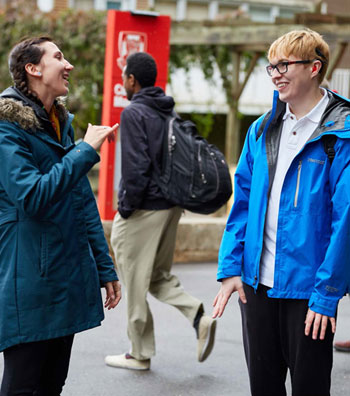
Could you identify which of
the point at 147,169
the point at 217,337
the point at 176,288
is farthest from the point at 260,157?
the point at 217,337

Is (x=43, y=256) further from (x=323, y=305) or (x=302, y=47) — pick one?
(x=302, y=47)

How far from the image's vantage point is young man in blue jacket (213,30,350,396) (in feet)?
9.06

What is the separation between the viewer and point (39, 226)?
9.47 feet

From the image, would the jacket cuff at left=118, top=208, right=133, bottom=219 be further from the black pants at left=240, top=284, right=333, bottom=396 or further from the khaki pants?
the black pants at left=240, top=284, right=333, bottom=396

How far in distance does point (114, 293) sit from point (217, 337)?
2472mm

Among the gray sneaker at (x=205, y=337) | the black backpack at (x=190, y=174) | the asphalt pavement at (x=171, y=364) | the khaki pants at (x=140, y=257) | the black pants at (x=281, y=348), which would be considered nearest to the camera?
the black pants at (x=281, y=348)

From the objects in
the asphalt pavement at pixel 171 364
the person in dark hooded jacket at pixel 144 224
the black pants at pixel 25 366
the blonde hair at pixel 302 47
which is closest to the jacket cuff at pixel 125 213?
the person in dark hooded jacket at pixel 144 224

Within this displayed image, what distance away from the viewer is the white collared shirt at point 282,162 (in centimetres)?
289

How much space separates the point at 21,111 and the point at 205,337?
2.57 m

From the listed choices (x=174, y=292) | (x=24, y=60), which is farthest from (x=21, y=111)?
(x=174, y=292)

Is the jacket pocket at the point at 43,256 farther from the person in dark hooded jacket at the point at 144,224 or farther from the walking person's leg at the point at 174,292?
the walking person's leg at the point at 174,292

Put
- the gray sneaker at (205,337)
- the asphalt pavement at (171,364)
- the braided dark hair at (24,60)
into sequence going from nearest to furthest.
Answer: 1. the braided dark hair at (24,60)
2. the asphalt pavement at (171,364)
3. the gray sneaker at (205,337)

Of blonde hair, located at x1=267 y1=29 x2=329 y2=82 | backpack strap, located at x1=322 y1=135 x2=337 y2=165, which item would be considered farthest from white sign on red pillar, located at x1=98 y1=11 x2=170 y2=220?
backpack strap, located at x1=322 y1=135 x2=337 y2=165

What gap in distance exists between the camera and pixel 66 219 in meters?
2.98
